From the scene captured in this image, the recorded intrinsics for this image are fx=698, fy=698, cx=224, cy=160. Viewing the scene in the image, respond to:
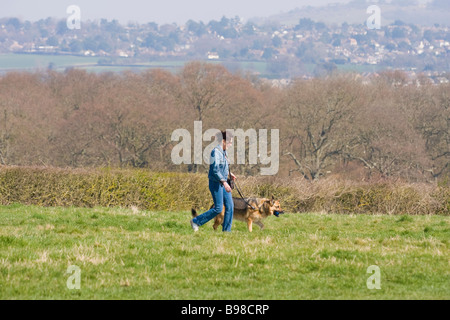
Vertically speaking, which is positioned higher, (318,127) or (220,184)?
(220,184)

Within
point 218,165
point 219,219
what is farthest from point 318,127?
point 218,165

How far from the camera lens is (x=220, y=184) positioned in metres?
13.3

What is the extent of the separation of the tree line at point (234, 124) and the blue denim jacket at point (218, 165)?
42.6m

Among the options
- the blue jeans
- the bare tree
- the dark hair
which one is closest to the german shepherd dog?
the blue jeans

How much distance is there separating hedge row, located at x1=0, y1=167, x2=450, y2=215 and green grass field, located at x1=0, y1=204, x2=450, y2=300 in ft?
35.0

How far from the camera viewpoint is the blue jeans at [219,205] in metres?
13.3

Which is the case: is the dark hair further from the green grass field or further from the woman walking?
the green grass field

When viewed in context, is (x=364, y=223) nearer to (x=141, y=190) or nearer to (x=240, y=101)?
(x=141, y=190)

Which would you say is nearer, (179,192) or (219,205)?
(219,205)

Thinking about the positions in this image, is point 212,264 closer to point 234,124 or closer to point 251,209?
point 251,209

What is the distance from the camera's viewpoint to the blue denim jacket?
42.6ft

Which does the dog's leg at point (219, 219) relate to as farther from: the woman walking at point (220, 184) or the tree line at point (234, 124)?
the tree line at point (234, 124)

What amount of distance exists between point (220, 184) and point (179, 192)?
1305 centimetres
